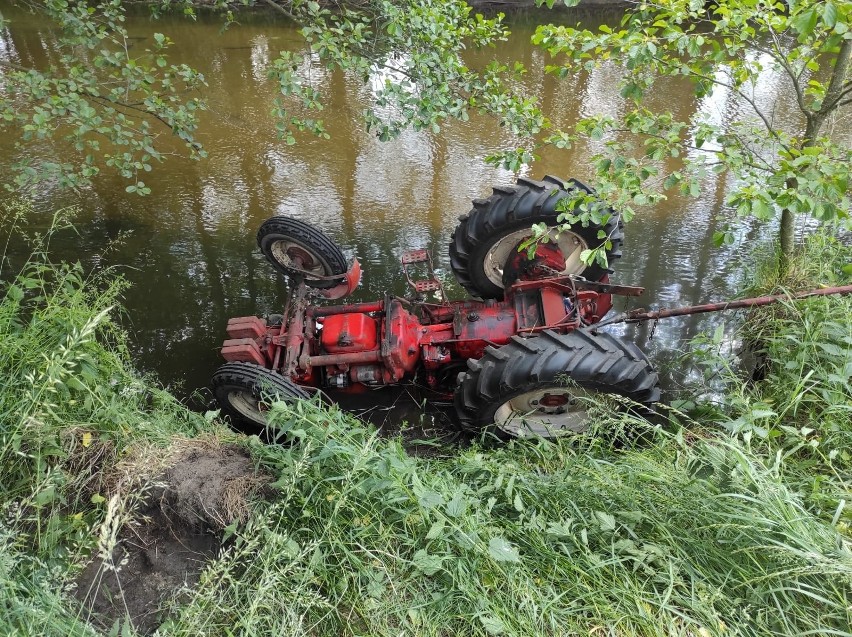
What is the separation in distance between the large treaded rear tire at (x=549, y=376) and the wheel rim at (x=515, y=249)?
958 millimetres

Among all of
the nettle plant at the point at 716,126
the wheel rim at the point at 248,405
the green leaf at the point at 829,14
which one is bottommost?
the wheel rim at the point at 248,405

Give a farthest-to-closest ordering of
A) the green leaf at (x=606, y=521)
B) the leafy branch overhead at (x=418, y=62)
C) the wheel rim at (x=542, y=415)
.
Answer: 1. the leafy branch overhead at (x=418, y=62)
2. the wheel rim at (x=542, y=415)
3. the green leaf at (x=606, y=521)

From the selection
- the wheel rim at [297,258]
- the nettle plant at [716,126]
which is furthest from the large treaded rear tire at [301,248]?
the nettle plant at [716,126]

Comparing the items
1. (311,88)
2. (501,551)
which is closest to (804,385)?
(501,551)

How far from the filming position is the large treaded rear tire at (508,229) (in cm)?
377

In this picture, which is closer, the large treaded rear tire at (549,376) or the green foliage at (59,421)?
the green foliage at (59,421)

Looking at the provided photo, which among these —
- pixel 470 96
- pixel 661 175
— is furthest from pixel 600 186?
pixel 661 175

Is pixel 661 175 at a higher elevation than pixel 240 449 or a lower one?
higher

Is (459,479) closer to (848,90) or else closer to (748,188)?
(748,188)

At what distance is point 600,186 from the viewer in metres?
2.77

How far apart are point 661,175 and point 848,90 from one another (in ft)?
10.5

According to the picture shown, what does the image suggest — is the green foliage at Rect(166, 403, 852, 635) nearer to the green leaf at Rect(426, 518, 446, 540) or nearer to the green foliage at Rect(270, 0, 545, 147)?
the green leaf at Rect(426, 518, 446, 540)

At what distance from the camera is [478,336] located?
365 cm

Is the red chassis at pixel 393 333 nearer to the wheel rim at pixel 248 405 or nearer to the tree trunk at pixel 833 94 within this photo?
the wheel rim at pixel 248 405
